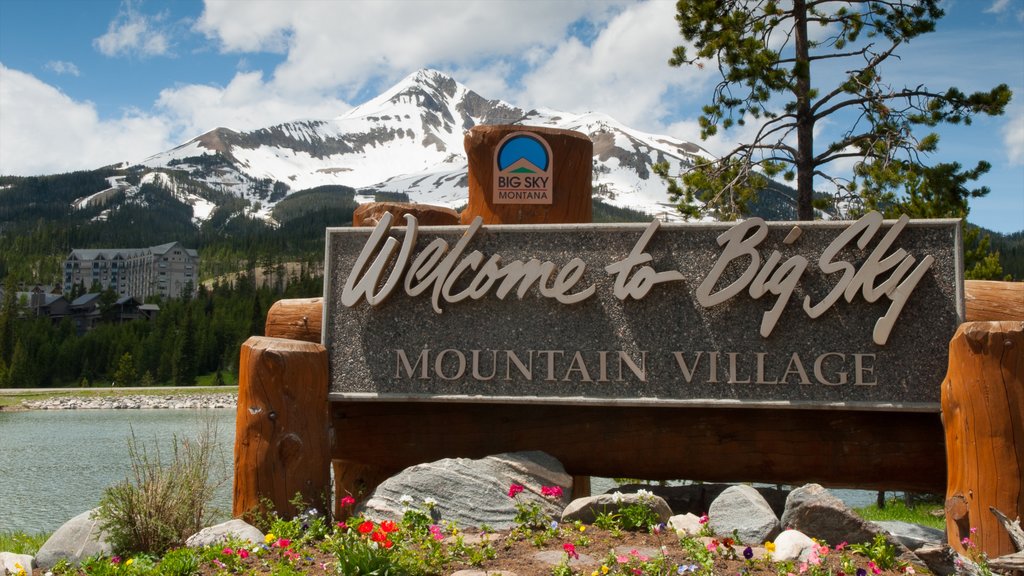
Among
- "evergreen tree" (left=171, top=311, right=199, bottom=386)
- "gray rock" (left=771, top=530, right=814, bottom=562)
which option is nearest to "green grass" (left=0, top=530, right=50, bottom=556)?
"gray rock" (left=771, top=530, right=814, bottom=562)

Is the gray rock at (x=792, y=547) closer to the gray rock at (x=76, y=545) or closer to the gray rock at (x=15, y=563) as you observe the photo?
the gray rock at (x=76, y=545)

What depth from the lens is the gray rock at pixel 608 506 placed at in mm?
5789

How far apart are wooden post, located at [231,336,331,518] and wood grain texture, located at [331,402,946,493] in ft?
1.90

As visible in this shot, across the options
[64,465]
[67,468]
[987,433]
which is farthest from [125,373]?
[987,433]

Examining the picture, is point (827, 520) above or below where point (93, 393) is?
above

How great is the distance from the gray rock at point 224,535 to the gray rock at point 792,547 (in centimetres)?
361

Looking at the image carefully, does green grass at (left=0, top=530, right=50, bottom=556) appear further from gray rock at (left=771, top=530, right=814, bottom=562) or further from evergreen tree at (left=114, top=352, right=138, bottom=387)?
evergreen tree at (left=114, top=352, right=138, bottom=387)

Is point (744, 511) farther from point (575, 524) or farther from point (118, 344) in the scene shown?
point (118, 344)

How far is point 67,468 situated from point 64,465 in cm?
98

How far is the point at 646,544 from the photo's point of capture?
17.5 ft

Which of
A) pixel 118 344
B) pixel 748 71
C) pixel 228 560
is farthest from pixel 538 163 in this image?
pixel 118 344

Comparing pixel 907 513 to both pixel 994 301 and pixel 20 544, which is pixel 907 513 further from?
pixel 20 544

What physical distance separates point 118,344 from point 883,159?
104540mm

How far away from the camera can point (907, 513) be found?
11.7 meters
